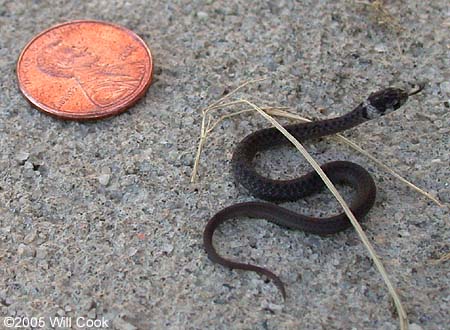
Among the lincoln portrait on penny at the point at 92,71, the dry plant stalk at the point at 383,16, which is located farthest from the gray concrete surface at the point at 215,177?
the lincoln portrait on penny at the point at 92,71

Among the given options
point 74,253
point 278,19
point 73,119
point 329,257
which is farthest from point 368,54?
point 74,253

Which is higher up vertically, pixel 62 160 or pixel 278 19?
pixel 278 19

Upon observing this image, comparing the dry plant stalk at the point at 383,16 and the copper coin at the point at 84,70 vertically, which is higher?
the dry plant stalk at the point at 383,16

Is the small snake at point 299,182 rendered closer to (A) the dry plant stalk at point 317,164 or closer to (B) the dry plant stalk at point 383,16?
(A) the dry plant stalk at point 317,164

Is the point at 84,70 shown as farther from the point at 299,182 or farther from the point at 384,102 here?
the point at 384,102

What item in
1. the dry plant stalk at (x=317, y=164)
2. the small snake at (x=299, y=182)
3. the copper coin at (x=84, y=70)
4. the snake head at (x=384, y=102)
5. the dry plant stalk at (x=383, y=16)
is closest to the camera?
the dry plant stalk at (x=317, y=164)

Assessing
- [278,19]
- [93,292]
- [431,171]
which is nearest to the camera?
[93,292]

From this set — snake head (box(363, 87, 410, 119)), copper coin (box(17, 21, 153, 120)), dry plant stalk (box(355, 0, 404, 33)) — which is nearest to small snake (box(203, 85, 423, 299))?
snake head (box(363, 87, 410, 119))

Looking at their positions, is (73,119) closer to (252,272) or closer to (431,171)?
(252,272)

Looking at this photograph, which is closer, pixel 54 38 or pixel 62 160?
pixel 62 160
